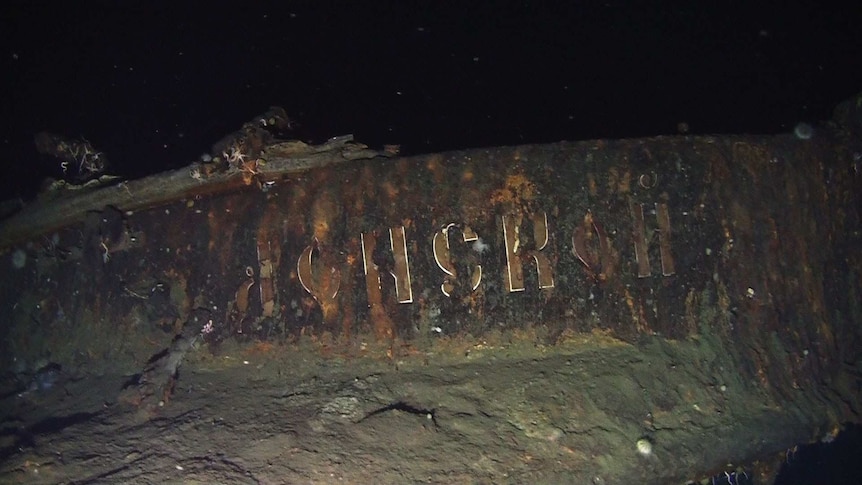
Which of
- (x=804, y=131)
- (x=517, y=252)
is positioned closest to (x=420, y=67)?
(x=804, y=131)

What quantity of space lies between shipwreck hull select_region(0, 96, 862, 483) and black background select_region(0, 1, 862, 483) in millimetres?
5262

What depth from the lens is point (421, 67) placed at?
35.7 ft

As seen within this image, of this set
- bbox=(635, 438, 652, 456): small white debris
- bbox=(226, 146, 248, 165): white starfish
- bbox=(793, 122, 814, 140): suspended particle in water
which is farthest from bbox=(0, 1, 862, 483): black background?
bbox=(635, 438, 652, 456): small white debris

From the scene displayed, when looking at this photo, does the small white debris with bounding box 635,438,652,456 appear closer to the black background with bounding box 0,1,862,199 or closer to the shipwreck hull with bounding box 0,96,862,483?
the shipwreck hull with bounding box 0,96,862,483

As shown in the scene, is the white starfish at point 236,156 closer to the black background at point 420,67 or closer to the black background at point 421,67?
the black background at point 420,67

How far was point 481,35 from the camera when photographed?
10156 mm

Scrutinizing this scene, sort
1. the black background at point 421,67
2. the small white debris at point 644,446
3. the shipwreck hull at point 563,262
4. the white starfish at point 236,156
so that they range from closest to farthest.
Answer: the small white debris at point 644,446
the shipwreck hull at point 563,262
the white starfish at point 236,156
the black background at point 421,67

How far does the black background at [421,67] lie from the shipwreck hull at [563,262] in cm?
526

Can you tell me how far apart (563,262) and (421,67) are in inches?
365

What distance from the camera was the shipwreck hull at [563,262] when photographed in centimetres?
253

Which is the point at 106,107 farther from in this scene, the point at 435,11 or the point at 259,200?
the point at 259,200

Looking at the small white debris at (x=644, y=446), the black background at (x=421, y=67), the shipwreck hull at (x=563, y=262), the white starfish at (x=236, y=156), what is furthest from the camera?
the black background at (x=421, y=67)

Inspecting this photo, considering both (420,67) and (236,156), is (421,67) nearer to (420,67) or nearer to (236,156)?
(420,67)

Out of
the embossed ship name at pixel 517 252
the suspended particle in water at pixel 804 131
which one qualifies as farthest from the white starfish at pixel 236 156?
the suspended particle in water at pixel 804 131
